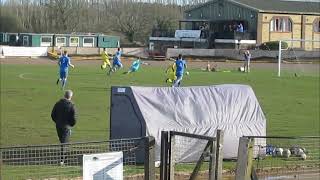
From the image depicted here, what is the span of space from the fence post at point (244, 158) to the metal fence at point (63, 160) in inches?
50.1

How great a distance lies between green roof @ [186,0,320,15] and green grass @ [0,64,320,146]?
43425 millimetres

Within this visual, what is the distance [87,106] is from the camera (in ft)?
85.7

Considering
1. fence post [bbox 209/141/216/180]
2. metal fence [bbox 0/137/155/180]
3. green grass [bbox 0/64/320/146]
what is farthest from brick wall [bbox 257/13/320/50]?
fence post [bbox 209/141/216/180]

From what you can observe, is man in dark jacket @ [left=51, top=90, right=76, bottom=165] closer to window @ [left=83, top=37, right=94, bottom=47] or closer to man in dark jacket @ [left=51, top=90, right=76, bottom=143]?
man in dark jacket @ [left=51, top=90, right=76, bottom=143]

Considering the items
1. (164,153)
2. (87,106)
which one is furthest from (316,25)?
(164,153)

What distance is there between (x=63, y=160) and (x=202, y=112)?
18.3ft

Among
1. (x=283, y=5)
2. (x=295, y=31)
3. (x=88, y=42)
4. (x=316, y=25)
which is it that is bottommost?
(x=88, y=42)

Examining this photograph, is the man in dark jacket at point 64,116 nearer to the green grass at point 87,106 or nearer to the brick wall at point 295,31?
the green grass at point 87,106

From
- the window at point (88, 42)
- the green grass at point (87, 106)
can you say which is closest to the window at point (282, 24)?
the window at point (88, 42)

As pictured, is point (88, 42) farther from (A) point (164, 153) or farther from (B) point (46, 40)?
(A) point (164, 153)

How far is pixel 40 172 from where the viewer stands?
35.3ft

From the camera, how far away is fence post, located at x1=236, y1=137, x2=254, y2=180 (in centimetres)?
954

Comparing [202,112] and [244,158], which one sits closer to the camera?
[244,158]

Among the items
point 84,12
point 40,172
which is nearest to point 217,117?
point 40,172
